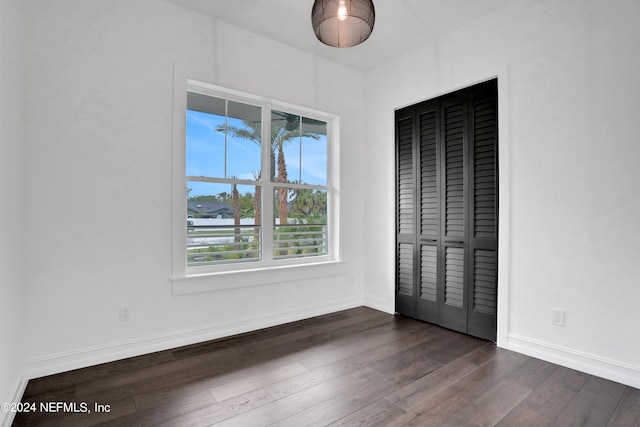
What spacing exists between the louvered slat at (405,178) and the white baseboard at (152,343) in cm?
131

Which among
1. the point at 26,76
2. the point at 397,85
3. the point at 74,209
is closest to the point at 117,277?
the point at 74,209

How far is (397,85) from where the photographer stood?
3717 mm

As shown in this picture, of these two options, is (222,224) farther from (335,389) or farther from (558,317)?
(558,317)

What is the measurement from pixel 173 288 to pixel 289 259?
1.20 m

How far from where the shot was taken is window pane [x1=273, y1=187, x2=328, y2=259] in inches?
139

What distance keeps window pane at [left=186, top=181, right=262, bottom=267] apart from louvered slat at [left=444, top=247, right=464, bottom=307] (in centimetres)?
187

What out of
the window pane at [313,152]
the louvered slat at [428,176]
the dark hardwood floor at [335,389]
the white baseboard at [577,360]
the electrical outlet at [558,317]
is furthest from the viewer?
the window pane at [313,152]

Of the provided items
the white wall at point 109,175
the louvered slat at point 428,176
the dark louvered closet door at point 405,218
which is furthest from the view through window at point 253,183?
the louvered slat at point 428,176

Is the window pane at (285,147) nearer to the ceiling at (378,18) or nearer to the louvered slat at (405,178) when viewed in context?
the ceiling at (378,18)

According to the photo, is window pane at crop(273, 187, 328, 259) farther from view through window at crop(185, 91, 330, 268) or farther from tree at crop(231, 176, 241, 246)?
tree at crop(231, 176, 241, 246)

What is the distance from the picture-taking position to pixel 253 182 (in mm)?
3318

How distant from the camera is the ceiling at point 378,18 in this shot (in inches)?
110

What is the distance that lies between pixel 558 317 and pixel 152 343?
124 inches

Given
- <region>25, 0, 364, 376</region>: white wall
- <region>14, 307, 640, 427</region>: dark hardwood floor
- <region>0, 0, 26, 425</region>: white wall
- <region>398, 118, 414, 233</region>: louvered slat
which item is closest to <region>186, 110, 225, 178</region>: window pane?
<region>25, 0, 364, 376</region>: white wall
